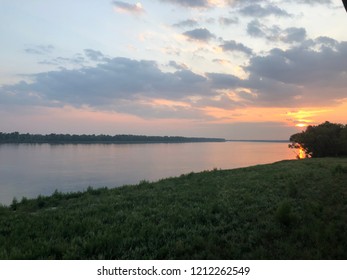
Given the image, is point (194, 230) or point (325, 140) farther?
point (325, 140)

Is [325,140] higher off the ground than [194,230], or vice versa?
[325,140]

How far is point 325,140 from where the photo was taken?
49344mm

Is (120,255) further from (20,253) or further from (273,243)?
(273,243)

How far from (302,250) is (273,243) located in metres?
0.71

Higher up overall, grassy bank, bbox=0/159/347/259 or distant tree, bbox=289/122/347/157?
distant tree, bbox=289/122/347/157

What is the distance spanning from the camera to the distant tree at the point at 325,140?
48812 mm

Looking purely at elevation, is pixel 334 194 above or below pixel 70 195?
above

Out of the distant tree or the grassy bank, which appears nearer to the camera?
the grassy bank

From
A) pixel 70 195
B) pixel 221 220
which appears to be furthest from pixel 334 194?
pixel 70 195

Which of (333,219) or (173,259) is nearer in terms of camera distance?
(173,259)

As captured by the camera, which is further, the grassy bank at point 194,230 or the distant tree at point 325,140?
the distant tree at point 325,140

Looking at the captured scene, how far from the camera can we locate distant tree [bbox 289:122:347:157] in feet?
160
